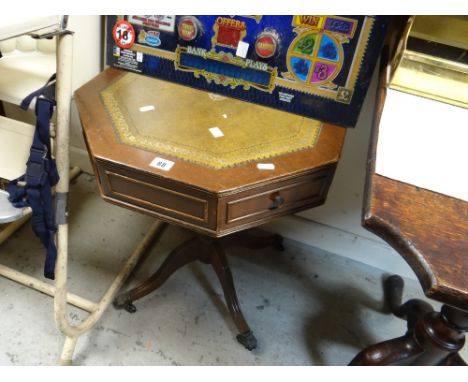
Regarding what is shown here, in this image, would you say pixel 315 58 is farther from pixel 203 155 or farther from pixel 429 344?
pixel 429 344

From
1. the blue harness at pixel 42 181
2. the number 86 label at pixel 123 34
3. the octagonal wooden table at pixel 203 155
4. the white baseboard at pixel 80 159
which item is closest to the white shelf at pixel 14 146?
the blue harness at pixel 42 181

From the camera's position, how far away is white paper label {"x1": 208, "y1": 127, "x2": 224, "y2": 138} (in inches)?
34.1

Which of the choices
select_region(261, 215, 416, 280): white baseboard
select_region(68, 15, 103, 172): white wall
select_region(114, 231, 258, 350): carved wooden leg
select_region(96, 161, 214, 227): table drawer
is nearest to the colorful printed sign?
select_region(68, 15, 103, 172): white wall

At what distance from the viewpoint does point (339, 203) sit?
138 centimetres

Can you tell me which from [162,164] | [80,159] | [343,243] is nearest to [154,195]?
[162,164]

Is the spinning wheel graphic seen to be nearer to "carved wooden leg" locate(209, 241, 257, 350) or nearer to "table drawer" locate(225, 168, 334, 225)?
"table drawer" locate(225, 168, 334, 225)

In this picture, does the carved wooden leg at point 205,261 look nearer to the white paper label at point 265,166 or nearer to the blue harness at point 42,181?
the blue harness at point 42,181

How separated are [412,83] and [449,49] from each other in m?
0.14


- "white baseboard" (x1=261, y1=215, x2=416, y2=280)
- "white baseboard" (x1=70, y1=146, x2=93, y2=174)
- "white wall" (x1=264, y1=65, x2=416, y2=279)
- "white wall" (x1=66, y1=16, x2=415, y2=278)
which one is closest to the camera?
"white wall" (x1=66, y1=16, x2=415, y2=278)

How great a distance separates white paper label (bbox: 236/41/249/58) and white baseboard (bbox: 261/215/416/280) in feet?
2.27

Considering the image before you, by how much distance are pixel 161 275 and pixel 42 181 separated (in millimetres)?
523

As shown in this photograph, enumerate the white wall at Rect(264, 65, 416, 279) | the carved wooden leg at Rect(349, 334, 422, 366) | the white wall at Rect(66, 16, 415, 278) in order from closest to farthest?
the carved wooden leg at Rect(349, 334, 422, 366), the white wall at Rect(66, 16, 415, 278), the white wall at Rect(264, 65, 416, 279)

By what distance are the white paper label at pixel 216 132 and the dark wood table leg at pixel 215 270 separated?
16.1 inches

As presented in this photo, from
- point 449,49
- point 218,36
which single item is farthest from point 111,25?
point 449,49
